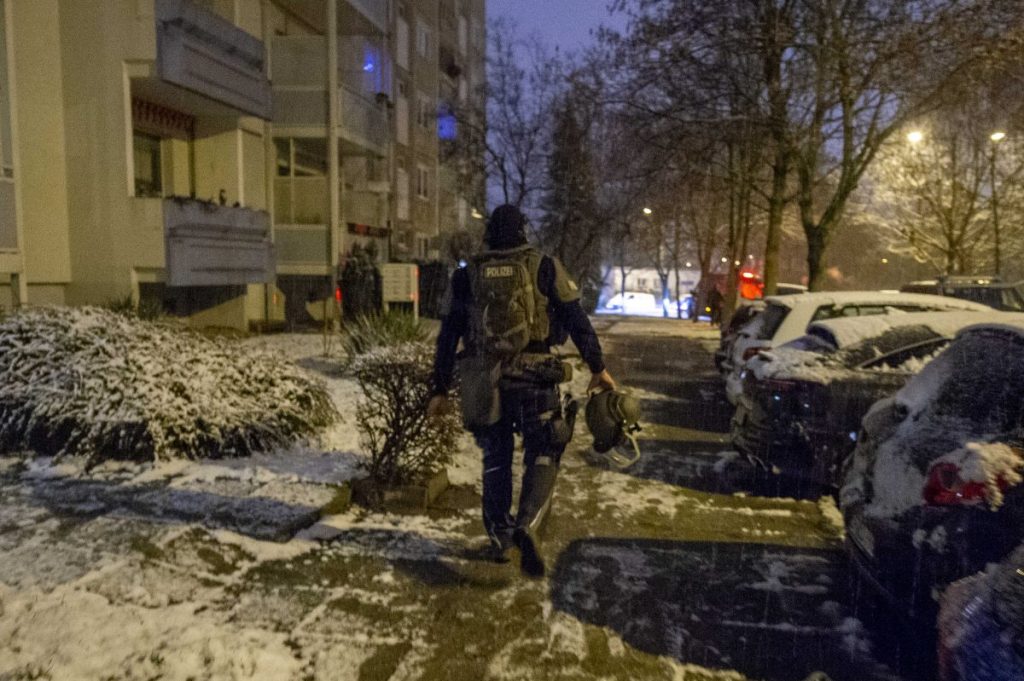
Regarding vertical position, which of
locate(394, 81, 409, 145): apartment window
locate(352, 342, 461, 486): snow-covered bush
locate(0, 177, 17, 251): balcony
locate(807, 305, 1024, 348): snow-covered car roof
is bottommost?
locate(352, 342, 461, 486): snow-covered bush

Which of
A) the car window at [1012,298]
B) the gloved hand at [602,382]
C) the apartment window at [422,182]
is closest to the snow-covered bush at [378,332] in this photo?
the gloved hand at [602,382]

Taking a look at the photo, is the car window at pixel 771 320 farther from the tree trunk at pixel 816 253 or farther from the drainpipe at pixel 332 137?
the drainpipe at pixel 332 137

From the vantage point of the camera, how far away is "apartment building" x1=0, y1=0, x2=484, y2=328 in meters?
12.8

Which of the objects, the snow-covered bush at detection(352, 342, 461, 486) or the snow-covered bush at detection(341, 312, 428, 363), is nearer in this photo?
the snow-covered bush at detection(352, 342, 461, 486)

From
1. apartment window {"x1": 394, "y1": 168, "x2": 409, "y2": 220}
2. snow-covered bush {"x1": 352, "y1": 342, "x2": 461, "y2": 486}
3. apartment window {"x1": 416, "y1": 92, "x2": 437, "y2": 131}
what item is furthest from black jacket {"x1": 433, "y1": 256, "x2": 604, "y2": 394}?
apartment window {"x1": 416, "y1": 92, "x2": 437, "y2": 131}

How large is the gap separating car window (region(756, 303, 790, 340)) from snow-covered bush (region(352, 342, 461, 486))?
4.80 meters

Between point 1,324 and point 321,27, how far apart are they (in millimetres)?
15067

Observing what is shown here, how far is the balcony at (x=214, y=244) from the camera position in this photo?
13164 mm

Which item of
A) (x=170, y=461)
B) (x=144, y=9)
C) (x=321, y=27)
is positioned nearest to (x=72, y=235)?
(x=144, y=9)

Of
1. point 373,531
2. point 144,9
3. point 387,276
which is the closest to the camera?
point 373,531

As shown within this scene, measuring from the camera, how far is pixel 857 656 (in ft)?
13.2

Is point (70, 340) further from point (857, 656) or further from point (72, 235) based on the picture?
point (72, 235)

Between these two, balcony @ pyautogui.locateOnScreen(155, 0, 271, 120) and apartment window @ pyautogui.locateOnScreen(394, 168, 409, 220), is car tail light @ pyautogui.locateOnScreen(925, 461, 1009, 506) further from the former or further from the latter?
apartment window @ pyautogui.locateOnScreen(394, 168, 409, 220)

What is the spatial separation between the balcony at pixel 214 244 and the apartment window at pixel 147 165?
4.41 feet
